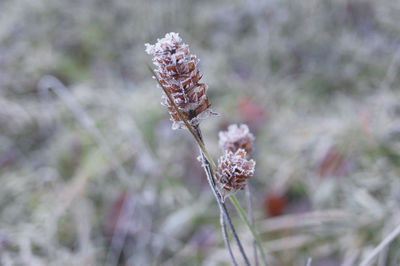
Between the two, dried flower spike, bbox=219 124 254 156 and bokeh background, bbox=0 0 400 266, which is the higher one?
bokeh background, bbox=0 0 400 266

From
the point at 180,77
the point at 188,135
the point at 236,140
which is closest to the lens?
the point at 180,77

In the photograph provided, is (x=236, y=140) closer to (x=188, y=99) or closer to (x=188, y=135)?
(x=188, y=99)

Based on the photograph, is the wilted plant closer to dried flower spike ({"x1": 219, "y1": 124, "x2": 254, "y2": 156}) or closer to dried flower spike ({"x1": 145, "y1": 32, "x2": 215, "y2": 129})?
dried flower spike ({"x1": 145, "y1": 32, "x2": 215, "y2": 129})

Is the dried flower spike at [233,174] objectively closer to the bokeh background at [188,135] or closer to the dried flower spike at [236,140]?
the dried flower spike at [236,140]

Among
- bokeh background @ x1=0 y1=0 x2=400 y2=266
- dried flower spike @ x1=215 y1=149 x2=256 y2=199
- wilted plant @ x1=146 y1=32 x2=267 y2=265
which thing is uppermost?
bokeh background @ x1=0 y1=0 x2=400 y2=266

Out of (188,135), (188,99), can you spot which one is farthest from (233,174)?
(188,135)

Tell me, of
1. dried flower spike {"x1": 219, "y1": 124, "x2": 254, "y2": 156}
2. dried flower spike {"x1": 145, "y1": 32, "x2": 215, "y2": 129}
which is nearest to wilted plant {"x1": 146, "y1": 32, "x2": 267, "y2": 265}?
dried flower spike {"x1": 145, "y1": 32, "x2": 215, "y2": 129}
